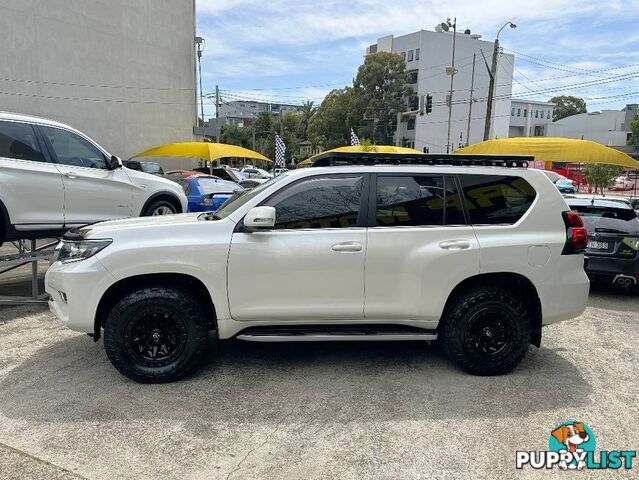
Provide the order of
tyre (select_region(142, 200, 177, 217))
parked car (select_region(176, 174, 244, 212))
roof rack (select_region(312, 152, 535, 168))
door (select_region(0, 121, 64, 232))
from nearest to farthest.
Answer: roof rack (select_region(312, 152, 535, 168)) → door (select_region(0, 121, 64, 232)) → tyre (select_region(142, 200, 177, 217)) → parked car (select_region(176, 174, 244, 212))

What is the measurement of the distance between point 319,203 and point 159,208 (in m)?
4.47

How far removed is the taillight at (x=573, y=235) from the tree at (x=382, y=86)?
55.2m

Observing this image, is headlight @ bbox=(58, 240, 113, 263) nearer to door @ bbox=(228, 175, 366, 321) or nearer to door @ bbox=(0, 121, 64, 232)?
door @ bbox=(228, 175, 366, 321)

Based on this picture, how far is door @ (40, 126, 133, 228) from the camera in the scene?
6383mm

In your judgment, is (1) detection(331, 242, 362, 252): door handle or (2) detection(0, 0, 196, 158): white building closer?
(1) detection(331, 242, 362, 252): door handle

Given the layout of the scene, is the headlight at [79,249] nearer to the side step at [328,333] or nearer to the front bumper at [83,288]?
the front bumper at [83,288]

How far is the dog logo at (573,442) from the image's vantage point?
3.15 metres

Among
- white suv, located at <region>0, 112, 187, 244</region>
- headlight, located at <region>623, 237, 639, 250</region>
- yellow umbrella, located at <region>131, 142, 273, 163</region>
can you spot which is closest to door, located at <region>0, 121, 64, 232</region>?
white suv, located at <region>0, 112, 187, 244</region>

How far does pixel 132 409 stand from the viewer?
3.70 metres

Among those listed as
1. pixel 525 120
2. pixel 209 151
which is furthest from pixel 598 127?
pixel 209 151

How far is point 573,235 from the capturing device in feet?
14.0

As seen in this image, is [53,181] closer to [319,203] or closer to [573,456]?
[319,203]

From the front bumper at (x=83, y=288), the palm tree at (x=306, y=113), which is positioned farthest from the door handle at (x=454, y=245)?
the palm tree at (x=306, y=113)

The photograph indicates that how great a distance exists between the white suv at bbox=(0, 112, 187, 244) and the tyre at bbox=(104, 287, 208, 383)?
2907 millimetres
